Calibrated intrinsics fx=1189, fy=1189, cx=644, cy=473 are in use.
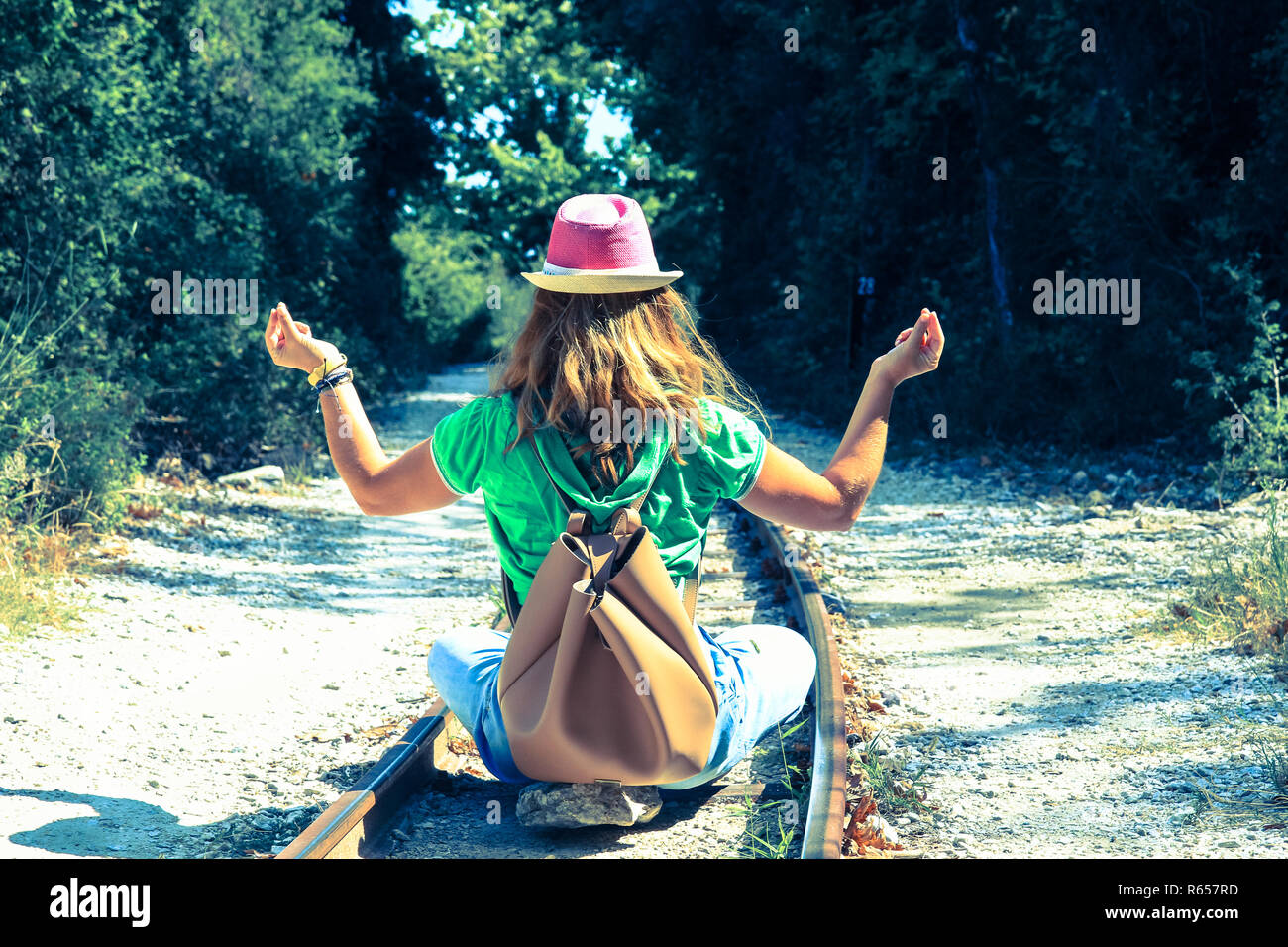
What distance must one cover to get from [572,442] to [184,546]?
615 cm

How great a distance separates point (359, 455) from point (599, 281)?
0.74m

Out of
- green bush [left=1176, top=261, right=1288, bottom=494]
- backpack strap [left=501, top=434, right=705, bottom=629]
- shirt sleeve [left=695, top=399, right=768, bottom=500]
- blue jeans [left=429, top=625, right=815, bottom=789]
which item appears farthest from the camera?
green bush [left=1176, top=261, right=1288, bottom=494]

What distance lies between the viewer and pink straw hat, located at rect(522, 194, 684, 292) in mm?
2803

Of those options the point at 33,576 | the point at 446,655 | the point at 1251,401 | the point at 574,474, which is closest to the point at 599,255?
the point at 574,474

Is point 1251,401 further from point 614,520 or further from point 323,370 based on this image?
point 323,370

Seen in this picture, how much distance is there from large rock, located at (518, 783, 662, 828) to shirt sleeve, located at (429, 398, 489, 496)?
89 centimetres

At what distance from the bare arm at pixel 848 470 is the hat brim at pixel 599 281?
512 millimetres

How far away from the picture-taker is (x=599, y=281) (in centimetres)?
279

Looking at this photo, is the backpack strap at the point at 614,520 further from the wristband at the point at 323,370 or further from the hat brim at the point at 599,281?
the wristband at the point at 323,370


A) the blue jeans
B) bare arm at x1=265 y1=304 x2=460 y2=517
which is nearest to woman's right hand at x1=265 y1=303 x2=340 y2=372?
bare arm at x1=265 y1=304 x2=460 y2=517

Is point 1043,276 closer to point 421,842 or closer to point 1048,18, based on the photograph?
point 1048,18

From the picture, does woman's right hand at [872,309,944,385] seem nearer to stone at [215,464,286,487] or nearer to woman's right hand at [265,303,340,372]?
woman's right hand at [265,303,340,372]

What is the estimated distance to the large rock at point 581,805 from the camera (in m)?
3.20
